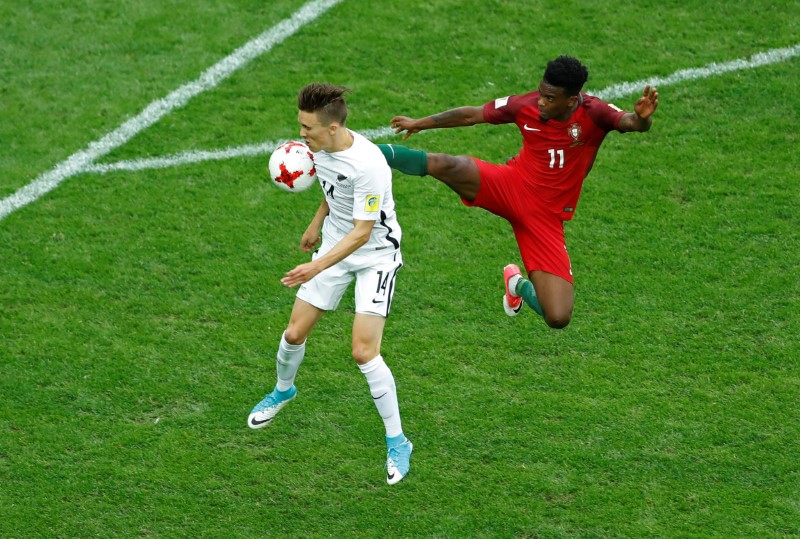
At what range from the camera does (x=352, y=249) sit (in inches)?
273

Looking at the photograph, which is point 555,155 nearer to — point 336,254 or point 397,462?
point 336,254

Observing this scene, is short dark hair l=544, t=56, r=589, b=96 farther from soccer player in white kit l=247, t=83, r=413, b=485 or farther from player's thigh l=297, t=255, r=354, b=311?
player's thigh l=297, t=255, r=354, b=311

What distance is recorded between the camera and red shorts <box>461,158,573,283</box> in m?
8.27

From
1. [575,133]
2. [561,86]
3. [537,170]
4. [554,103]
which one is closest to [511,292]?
[537,170]

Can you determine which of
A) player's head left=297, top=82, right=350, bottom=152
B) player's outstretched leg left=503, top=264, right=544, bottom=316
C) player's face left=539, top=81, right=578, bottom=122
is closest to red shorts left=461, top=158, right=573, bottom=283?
player's outstretched leg left=503, top=264, right=544, bottom=316

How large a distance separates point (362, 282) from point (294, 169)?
0.85 m

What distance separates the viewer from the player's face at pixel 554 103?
7.78 metres

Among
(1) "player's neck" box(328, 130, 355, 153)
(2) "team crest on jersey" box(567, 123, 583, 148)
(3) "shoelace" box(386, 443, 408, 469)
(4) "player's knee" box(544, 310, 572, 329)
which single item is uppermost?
(1) "player's neck" box(328, 130, 355, 153)

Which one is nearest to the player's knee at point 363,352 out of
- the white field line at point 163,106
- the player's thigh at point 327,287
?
the player's thigh at point 327,287

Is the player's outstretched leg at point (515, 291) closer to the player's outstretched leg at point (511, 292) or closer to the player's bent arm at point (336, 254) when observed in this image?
Result: the player's outstretched leg at point (511, 292)

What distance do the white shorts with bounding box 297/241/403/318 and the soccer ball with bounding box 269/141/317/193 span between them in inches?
18.3

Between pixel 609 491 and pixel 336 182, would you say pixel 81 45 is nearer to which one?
pixel 336 182

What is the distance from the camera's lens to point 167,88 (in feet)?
→ 38.1

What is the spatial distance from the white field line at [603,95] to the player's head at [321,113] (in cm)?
386
